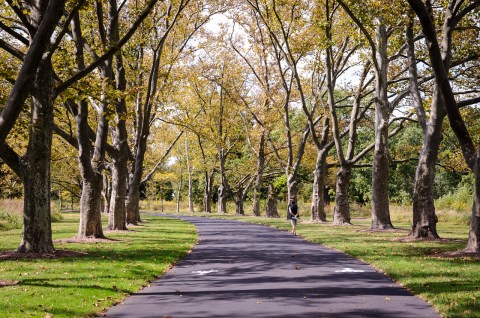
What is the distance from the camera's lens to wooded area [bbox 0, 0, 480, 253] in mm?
15039

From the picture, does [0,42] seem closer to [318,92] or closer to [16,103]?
[16,103]

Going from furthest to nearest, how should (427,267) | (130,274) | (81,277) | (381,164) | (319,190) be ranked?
(319,190), (381,164), (427,267), (130,274), (81,277)

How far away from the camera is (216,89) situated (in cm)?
5031

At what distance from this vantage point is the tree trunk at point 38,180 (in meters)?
14.9

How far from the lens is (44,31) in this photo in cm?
1082

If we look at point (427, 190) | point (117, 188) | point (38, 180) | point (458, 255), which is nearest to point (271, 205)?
point (117, 188)

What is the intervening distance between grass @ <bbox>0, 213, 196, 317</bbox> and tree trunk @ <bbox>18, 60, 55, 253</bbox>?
1.24 metres

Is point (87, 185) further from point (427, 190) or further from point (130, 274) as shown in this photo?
point (427, 190)

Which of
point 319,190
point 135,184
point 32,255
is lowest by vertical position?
point 32,255

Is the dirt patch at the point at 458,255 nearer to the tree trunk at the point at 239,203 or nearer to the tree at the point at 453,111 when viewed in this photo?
the tree at the point at 453,111

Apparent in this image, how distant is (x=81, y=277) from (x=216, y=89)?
4016 cm

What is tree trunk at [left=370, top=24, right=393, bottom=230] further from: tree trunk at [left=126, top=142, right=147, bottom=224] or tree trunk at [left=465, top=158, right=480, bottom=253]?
tree trunk at [left=126, top=142, right=147, bottom=224]

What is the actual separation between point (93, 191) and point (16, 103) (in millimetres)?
10026

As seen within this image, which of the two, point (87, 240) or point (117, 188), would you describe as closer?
point (87, 240)
